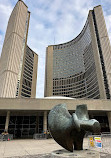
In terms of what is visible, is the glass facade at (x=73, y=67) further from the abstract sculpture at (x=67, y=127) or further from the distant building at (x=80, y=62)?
the abstract sculpture at (x=67, y=127)

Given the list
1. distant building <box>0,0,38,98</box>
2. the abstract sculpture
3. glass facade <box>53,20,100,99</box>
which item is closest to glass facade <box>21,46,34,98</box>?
glass facade <box>53,20,100,99</box>

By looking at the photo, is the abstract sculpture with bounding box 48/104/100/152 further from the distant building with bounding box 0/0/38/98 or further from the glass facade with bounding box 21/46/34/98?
the glass facade with bounding box 21/46/34/98

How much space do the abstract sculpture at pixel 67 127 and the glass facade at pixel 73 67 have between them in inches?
3111

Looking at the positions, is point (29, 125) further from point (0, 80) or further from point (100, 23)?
point (100, 23)

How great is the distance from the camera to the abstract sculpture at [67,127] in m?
5.41

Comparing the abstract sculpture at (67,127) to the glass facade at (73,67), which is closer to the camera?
the abstract sculpture at (67,127)

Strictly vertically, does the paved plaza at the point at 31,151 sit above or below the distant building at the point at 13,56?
below

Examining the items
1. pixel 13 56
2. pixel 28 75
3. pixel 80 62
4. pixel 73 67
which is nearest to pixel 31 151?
pixel 13 56

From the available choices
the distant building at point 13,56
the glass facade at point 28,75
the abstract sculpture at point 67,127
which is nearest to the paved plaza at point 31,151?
the abstract sculpture at point 67,127

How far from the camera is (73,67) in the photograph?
3994 inches

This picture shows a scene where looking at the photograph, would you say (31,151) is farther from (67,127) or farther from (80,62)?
(80,62)

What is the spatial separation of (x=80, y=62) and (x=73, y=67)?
23.9 feet

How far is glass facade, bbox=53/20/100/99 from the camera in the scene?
8803 cm

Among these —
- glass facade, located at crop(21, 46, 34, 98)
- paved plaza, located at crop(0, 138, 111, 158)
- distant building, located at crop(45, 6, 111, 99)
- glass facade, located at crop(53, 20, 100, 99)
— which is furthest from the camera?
glass facade, located at crop(53, 20, 100, 99)
